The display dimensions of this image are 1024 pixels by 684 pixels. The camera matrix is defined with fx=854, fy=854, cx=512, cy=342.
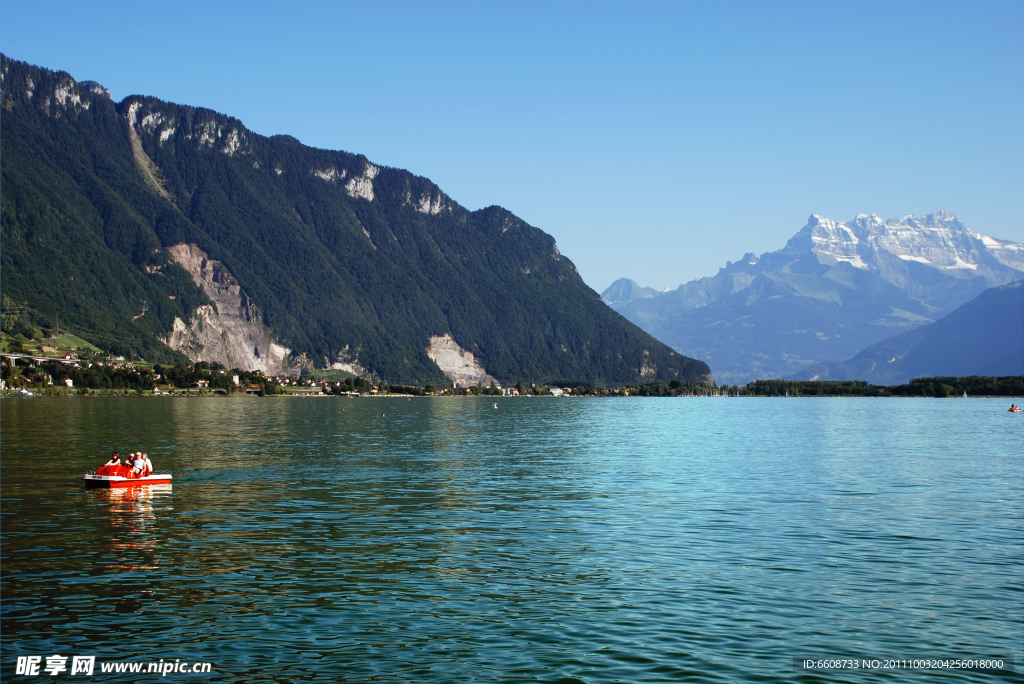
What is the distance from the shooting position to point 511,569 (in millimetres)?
34375

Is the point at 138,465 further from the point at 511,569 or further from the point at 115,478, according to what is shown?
the point at 511,569

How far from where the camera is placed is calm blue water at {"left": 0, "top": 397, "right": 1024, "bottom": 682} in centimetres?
2422

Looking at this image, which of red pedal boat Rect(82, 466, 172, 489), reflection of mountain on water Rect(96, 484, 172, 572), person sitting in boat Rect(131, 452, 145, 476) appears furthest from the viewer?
person sitting in boat Rect(131, 452, 145, 476)

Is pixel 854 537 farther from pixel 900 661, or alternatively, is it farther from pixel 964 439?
pixel 964 439

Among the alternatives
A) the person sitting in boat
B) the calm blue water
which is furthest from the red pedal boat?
the calm blue water

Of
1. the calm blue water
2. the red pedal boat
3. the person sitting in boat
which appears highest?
the person sitting in boat

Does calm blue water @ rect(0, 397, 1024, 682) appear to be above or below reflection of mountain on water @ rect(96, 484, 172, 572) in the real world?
below

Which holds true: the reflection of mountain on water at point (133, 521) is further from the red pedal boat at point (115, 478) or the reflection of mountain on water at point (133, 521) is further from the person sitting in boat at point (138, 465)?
the person sitting in boat at point (138, 465)

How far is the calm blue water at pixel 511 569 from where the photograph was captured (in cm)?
2422

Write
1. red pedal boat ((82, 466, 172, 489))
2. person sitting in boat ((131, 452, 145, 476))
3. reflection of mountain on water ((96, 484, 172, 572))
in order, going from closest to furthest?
reflection of mountain on water ((96, 484, 172, 572)) < red pedal boat ((82, 466, 172, 489)) < person sitting in boat ((131, 452, 145, 476))

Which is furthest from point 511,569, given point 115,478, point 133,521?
point 115,478

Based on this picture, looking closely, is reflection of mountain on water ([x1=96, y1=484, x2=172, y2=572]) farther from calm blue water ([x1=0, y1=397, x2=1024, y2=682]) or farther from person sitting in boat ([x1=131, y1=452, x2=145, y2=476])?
person sitting in boat ([x1=131, y1=452, x2=145, y2=476])

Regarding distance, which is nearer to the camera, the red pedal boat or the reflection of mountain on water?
the reflection of mountain on water

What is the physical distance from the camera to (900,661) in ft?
79.4
